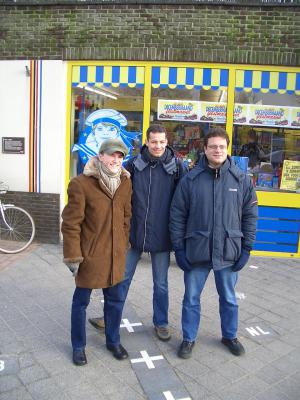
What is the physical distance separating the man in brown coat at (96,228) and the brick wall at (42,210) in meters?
3.63

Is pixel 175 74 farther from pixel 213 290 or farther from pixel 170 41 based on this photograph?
pixel 213 290

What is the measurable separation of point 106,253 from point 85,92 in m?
4.20

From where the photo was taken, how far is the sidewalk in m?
3.16

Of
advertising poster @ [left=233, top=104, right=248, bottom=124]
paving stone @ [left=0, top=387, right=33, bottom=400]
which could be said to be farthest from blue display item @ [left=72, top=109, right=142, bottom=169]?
paving stone @ [left=0, top=387, right=33, bottom=400]

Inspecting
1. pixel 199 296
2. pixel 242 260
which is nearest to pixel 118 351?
pixel 199 296

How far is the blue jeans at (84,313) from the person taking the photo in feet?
11.1

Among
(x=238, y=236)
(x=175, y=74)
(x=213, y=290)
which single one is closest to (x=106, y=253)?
(x=238, y=236)

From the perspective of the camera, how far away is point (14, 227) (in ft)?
22.6

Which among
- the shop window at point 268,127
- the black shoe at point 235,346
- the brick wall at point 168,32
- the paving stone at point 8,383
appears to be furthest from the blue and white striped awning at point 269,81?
the paving stone at point 8,383

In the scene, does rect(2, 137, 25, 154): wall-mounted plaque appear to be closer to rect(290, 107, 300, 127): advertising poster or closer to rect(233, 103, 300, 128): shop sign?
rect(233, 103, 300, 128): shop sign

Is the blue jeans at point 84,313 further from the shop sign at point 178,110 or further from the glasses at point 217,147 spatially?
the shop sign at point 178,110

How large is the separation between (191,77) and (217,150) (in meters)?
3.51

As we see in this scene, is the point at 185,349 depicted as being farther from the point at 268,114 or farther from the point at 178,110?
the point at 268,114

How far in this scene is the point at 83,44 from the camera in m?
6.62
